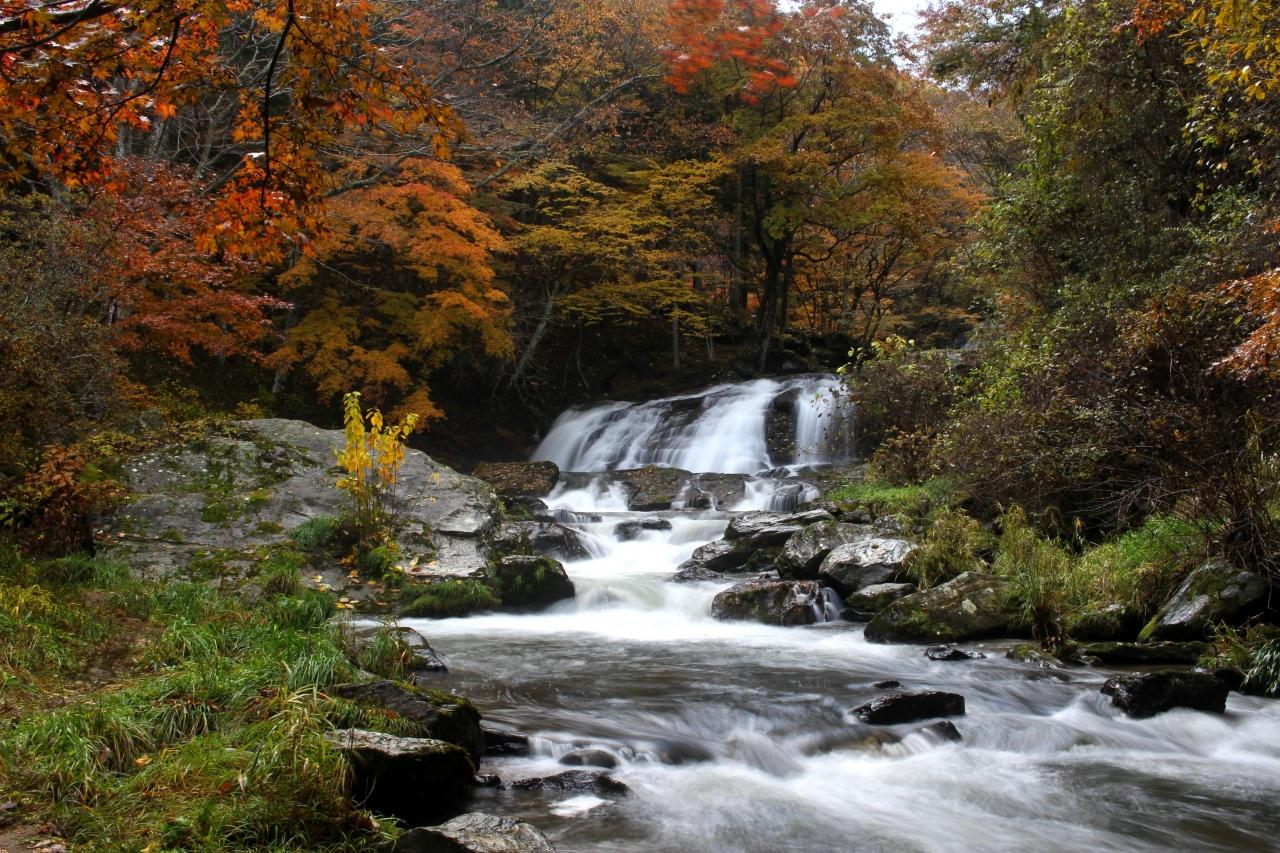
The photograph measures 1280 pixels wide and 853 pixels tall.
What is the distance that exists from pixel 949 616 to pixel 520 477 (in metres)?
10.4

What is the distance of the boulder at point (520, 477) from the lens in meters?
17.1

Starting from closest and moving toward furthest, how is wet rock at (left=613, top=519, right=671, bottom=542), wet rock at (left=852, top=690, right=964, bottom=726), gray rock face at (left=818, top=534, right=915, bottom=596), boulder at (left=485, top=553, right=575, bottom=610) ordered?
wet rock at (left=852, top=690, right=964, bottom=726) < boulder at (left=485, top=553, right=575, bottom=610) < gray rock face at (left=818, top=534, right=915, bottom=596) < wet rock at (left=613, top=519, right=671, bottom=542)

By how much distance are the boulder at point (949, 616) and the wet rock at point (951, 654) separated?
16.7 inches

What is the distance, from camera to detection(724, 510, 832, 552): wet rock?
1234cm

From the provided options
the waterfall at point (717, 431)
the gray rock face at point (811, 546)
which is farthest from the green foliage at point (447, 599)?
the waterfall at point (717, 431)

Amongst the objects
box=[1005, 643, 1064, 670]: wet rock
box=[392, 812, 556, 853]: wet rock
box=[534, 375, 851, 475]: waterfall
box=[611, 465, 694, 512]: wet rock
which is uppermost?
box=[534, 375, 851, 475]: waterfall

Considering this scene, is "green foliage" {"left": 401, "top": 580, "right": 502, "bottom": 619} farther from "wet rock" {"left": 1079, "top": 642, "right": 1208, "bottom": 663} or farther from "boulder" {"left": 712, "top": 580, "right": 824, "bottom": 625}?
"wet rock" {"left": 1079, "top": 642, "right": 1208, "bottom": 663}

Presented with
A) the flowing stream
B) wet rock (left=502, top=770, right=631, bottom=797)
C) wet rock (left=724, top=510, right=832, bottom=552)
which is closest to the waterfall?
wet rock (left=724, top=510, right=832, bottom=552)

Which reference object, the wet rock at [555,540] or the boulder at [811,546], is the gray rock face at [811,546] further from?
the wet rock at [555,540]

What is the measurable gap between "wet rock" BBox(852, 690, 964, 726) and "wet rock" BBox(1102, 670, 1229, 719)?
1.25 metres

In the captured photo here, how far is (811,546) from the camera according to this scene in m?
11.2

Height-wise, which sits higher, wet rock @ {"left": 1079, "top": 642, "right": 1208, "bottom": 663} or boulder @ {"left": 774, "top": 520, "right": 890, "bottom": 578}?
boulder @ {"left": 774, "top": 520, "right": 890, "bottom": 578}

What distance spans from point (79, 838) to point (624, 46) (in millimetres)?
21461

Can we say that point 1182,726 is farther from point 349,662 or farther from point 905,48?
point 905,48
